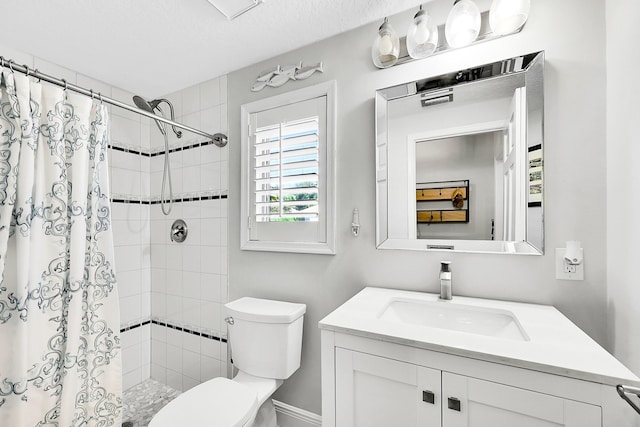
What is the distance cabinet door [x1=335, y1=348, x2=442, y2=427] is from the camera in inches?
32.6

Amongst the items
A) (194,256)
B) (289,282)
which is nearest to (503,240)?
(289,282)

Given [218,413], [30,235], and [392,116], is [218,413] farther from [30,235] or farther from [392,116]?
[392,116]

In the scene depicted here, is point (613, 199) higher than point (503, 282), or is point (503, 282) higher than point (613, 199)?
point (613, 199)

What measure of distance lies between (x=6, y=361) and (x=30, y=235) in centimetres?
47

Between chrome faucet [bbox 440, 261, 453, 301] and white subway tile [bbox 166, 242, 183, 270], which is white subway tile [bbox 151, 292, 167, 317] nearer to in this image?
white subway tile [bbox 166, 242, 183, 270]

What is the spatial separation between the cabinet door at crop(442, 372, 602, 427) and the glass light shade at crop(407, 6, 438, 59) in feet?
4.09

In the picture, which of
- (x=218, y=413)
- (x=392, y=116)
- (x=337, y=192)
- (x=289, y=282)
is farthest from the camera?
(x=289, y=282)

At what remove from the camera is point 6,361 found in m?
1.04

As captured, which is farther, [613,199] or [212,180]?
[212,180]

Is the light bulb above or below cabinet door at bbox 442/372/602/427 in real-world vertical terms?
above

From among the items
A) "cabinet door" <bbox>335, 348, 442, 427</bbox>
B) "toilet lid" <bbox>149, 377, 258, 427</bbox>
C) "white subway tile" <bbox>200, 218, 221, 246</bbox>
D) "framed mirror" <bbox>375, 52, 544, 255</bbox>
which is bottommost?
"toilet lid" <bbox>149, 377, 258, 427</bbox>

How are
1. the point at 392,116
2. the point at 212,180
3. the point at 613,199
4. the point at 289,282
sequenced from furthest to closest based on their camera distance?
the point at 212,180 → the point at 289,282 → the point at 392,116 → the point at 613,199

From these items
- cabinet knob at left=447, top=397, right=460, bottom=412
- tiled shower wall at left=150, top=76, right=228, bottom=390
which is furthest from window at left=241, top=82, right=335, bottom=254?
cabinet knob at left=447, top=397, right=460, bottom=412

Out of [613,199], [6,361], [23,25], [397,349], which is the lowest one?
[6,361]
